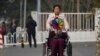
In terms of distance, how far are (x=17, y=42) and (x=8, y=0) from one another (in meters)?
5.41

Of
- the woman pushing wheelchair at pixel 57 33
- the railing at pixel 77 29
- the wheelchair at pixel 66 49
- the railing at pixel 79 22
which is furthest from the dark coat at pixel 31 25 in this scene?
the woman pushing wheelchair at pixel 57 33

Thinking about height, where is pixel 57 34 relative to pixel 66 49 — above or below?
above

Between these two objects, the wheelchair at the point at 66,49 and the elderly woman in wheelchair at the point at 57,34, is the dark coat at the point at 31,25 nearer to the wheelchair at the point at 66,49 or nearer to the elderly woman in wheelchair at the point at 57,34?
the wheelchair at the point at 66,49

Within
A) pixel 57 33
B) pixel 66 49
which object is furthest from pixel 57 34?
pixel 66 49

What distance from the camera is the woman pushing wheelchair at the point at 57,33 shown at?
1282 cm

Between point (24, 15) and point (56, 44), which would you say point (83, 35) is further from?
point (56, 44)

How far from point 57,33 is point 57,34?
1.1 inches

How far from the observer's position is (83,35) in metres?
26.1

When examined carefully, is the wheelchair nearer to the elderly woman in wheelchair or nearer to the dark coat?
the elderly woman in wheelchair

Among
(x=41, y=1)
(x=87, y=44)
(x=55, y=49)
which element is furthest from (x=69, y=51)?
(x=41, y=1)

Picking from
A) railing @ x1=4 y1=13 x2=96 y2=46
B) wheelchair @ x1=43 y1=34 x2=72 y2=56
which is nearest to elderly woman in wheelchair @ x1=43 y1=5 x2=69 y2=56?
wheelchair @ x1=43 y1=34 x2=72 y2=56

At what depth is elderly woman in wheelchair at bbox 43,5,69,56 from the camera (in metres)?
12.8

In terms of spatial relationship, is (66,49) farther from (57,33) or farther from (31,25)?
(31,25)

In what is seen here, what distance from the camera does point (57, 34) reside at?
12.9m
